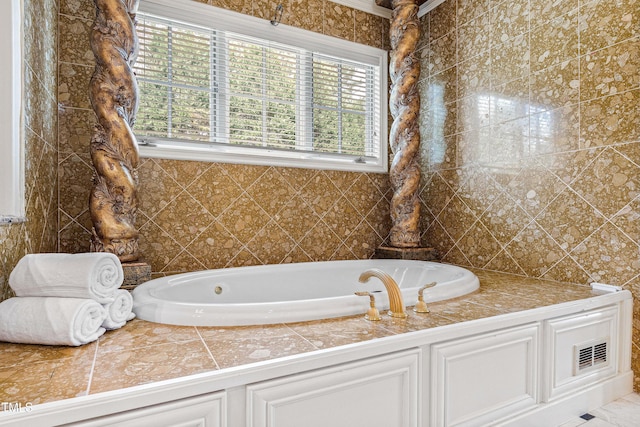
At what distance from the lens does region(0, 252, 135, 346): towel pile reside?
3.32 ft

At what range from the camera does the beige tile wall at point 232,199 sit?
202 centimetres

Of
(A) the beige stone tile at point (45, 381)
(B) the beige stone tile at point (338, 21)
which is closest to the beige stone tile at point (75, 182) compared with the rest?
(A) the beige stone tile at point (45, 381)

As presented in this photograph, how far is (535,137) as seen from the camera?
2160 millimetres

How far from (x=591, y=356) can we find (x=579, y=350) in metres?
0.13

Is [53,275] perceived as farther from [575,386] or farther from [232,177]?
[575,386]

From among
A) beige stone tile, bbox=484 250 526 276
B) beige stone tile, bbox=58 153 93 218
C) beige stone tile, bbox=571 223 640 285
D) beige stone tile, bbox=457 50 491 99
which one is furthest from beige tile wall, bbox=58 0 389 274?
beige stone tile, bbox=571 223 640 285

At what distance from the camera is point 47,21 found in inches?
68.5

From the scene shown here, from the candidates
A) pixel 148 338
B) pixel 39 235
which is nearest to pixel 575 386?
pixel 148 338

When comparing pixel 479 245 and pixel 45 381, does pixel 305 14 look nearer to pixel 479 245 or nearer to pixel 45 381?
pixel 479 245

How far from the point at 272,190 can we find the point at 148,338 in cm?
149

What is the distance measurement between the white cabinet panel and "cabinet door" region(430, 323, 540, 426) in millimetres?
100

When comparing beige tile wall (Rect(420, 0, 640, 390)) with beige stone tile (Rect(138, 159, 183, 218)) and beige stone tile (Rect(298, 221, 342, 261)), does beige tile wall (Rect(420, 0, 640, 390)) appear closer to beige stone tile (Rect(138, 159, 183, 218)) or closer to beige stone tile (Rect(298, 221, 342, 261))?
beige stone tile (Rect(298, 221, 342, 261))

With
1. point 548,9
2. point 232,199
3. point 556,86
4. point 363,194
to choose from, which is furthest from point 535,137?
point 232,199

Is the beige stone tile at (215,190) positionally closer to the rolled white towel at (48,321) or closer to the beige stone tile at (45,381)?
the rolled white towel at (48,321)
